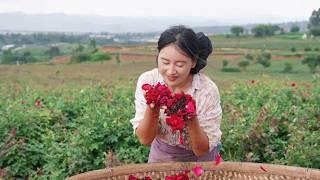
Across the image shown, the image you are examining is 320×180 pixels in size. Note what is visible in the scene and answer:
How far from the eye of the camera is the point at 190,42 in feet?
6.42

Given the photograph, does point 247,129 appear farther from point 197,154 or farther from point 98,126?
point 197,154

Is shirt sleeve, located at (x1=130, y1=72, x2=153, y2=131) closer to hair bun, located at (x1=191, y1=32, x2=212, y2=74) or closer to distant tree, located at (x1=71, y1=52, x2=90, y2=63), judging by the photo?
hair bun, located at (x1=191, y1=32, x2=212, y2=74)

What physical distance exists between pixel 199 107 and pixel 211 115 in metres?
0.05

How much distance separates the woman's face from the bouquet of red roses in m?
0.14

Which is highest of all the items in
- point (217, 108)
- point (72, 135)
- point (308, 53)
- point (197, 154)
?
point (217, 108)

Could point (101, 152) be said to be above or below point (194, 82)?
below

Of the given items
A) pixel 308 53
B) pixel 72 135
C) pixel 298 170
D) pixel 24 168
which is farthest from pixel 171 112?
pixel 308 53

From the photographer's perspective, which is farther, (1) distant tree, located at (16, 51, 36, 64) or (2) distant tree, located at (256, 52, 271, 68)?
(2) distant tree, located at (256, 52, 271, 68)

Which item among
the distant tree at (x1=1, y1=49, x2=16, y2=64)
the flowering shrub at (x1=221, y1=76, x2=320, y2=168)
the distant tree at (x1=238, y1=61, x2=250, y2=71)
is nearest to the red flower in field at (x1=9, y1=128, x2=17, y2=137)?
the flowering shrub at (x1=221, y1=76, x2=320, y2=168)

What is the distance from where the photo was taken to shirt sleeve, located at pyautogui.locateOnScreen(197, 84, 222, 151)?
6.72ft

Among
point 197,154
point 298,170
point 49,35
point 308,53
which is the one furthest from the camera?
point 49,35

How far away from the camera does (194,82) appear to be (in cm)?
208

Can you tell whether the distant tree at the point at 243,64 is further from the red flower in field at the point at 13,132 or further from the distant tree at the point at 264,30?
the red flower in field at the point at 13,132

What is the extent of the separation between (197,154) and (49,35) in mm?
26476
